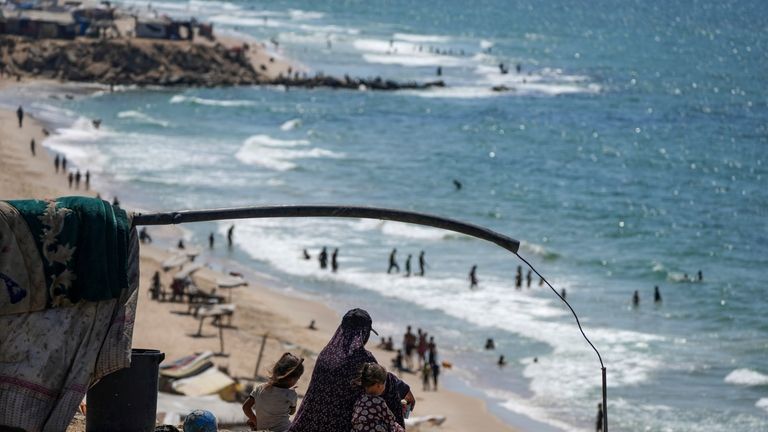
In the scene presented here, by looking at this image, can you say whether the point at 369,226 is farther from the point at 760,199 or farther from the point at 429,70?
the point at 429,70

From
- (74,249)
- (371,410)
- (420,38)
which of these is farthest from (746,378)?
(420,38)

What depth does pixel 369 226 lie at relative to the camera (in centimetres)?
4191

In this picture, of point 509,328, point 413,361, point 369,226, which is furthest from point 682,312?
→ point 369,226

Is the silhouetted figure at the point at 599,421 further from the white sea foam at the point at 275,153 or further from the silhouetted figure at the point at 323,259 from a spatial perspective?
the white sea foam at the point at 275,153

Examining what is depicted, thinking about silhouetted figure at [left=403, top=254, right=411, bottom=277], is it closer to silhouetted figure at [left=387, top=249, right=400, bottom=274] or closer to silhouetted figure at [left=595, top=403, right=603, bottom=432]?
silhouetted figure at [left=387, top=249, right=400, bottom=274]

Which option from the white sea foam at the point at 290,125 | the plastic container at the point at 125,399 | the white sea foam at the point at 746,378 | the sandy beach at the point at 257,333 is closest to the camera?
the plastic container at the point at 125,399

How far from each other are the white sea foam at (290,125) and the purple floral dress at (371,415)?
56018 mm

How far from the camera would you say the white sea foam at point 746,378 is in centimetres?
2658

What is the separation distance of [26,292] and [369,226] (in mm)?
34596

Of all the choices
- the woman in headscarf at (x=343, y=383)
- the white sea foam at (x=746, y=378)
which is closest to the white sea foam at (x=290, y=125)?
the white sea foam at (x=746, y=378)

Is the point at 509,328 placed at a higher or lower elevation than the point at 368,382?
lower

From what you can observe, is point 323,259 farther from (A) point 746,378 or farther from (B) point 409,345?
(A) point 746,378

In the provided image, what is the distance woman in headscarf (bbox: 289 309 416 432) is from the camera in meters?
7.25

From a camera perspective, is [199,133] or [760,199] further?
[199,133]
